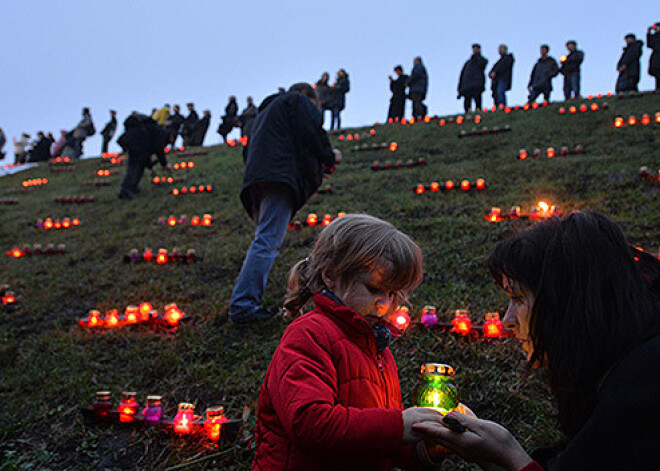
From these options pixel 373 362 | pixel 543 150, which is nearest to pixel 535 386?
pixel 373 362

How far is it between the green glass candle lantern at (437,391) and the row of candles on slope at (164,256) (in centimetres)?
589

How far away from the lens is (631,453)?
1439 millimetres

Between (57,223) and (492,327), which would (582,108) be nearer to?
(492,327)

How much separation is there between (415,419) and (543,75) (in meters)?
17.6

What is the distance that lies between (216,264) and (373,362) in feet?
17.7

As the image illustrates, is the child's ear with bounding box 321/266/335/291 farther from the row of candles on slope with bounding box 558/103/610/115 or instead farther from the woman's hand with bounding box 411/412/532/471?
the row of candles on slope with bounding box 558/103/610/115

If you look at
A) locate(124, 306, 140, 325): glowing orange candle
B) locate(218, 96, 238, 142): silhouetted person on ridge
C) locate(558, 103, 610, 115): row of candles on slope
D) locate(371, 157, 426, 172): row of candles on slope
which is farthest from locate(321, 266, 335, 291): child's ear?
locate(218, 96, 238, 142): silhouetted person on ridge

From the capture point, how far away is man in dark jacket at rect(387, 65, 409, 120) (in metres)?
20.1

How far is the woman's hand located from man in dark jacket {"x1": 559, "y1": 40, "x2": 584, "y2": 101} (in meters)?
16.9

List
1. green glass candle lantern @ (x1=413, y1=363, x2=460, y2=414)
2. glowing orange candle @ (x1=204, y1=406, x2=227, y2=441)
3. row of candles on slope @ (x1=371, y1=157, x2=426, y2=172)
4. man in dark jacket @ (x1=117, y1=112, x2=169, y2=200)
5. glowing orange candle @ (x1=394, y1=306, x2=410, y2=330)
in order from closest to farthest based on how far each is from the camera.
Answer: green glass candle lantern @ (x1=413, y1=363, x2=460, y2=414) → glowing orange candle @ (x1=204, y1=406, x2=227, y2=441) → glowing orange candle @ (x1=394, y1=306, x2=410, y2=330) → row of candles on slope @ (x1=371, y1=157, x2=426, y2=172) → man in dark jacket @ (x1=117, y1=112, x2=169, y2=200)

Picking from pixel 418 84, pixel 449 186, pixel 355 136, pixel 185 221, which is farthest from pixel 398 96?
pixel 185 221

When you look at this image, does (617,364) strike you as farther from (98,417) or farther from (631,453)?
(98,417)

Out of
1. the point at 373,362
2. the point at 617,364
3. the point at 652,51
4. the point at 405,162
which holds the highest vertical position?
the point at 652,51

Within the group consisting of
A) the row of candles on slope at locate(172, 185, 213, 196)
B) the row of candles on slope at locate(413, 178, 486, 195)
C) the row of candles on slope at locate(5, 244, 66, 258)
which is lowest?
the row of candles on slope at locate(5, 244, 66, 258)
